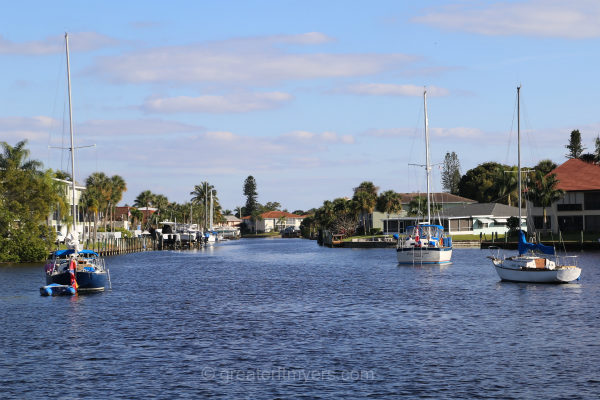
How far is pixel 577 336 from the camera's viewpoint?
3350 cm

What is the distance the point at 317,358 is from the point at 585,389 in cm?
1053

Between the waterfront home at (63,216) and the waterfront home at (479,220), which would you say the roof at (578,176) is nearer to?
the waterfront home at (479,220)

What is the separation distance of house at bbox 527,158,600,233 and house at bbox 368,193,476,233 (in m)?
27.8

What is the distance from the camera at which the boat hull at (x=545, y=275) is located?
54.9 meters

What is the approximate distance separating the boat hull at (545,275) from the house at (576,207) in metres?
53.8

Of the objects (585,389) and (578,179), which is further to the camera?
(578,179)

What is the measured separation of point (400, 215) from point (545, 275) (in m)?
98.3

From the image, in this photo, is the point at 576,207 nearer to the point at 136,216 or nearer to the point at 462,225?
the point at 462,225

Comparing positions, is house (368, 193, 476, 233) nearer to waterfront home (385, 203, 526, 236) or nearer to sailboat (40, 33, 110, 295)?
waterfront home (385, 203, 526, 236)

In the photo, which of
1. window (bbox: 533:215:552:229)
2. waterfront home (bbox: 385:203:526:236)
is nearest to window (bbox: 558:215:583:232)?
window (bbox: 533:215:552:229)

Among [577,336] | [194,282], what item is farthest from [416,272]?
[577,336]

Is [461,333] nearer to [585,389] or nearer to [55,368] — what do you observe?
[585,389]

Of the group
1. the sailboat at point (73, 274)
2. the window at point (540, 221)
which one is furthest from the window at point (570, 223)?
the sailboat at point (73, 274)

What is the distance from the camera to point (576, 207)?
355ft
